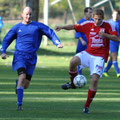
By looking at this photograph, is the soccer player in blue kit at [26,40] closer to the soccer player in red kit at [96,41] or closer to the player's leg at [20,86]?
the player's leg at [20,86]

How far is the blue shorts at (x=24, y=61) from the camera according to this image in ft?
33.3

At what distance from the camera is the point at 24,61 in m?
10.2

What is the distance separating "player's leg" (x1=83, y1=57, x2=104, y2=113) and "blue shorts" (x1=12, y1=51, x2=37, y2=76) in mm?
1224

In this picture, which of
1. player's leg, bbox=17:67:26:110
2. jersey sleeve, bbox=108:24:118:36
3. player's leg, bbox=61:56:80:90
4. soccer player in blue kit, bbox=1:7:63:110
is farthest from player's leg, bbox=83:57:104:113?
player's leg, bbox=17:67:26:110

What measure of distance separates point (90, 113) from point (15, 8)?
54544 mm

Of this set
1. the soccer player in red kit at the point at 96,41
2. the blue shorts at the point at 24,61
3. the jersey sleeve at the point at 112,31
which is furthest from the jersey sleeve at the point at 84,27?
the blue shorts at the point at 24,61

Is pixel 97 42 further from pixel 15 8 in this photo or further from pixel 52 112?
pixel 15 8

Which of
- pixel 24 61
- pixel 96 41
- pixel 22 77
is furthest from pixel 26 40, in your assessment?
pixel 96 41

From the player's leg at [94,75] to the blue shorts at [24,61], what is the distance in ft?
4.02

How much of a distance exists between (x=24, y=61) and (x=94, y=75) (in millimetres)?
Result: 1433

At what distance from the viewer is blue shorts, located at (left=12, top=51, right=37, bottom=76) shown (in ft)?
33.3

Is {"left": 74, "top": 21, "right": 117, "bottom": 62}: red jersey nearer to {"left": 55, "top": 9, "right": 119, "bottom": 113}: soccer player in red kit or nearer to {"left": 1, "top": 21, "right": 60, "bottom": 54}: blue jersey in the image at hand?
{"left": 55, "top": 9, "right": 119, "bottom": 113}: soccer player in red kit

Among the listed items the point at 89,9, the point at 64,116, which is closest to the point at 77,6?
the point at 89,9

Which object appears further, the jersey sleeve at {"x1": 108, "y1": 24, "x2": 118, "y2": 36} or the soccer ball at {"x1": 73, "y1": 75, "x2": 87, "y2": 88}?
the soccer ball at {"x1": 73, "y1": 75, "x2": 87, "y2": 88}
